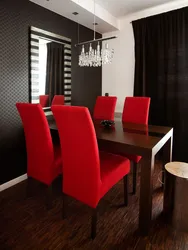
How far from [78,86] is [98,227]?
7.72 feet

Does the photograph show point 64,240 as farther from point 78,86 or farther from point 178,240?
point 78,86

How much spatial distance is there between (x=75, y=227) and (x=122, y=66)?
9.72 ft

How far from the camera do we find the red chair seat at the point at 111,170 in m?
1.57

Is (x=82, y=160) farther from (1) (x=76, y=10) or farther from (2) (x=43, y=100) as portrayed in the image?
(1) (x=76, y=10)

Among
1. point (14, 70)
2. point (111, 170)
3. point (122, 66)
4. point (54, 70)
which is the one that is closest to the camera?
point (111, 170)

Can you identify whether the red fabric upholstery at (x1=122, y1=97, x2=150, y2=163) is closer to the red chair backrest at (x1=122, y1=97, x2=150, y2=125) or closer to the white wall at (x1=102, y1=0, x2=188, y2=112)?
the red chair backrest at (x1=122, y1=97, x2=150, y2=125)

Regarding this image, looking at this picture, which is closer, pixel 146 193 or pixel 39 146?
pixel 146 193

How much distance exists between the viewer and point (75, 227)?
5.48 feet

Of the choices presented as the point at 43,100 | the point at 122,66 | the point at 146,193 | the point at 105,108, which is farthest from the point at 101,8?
the point at 146,193

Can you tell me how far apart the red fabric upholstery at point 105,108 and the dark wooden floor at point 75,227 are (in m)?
1.25

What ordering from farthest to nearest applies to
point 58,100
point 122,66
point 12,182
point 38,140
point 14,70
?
point 122,66
point 58,100
point 12,182
point 14,70
point 38,140

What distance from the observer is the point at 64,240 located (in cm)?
151

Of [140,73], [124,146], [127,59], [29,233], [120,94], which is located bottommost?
[29,233]

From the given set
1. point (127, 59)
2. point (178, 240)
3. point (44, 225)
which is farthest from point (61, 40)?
point (178, 240)
